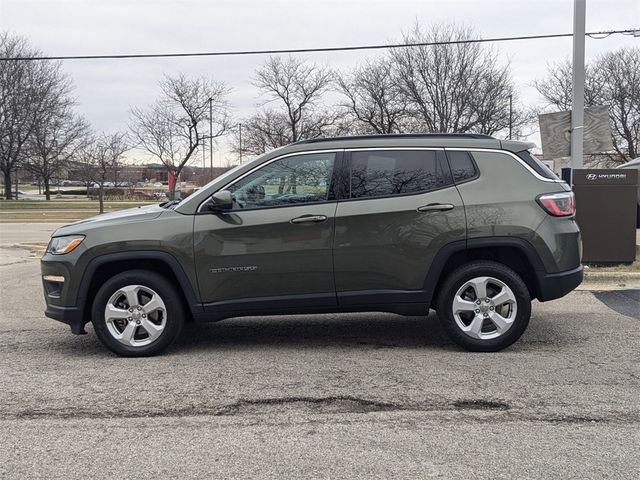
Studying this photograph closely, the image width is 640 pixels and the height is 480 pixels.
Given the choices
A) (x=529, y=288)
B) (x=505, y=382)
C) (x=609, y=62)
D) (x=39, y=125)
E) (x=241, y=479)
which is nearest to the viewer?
(x=241, y=479)

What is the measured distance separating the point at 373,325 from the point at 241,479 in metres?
3.37

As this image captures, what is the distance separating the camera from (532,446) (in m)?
3.38

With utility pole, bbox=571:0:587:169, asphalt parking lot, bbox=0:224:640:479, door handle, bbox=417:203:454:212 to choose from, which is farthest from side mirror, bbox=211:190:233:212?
utility pole, bbox=571:0:587:169

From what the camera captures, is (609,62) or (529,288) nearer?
(529,288)

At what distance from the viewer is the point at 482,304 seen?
200 inches

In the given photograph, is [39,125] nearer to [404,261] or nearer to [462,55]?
[462,55]

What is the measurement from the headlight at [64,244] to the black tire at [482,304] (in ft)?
10.5

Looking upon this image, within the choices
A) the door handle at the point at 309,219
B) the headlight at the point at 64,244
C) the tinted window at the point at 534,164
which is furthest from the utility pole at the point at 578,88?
the headlight at the point at 64,244

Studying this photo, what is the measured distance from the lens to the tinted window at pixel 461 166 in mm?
5188

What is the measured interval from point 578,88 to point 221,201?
23.1 ft

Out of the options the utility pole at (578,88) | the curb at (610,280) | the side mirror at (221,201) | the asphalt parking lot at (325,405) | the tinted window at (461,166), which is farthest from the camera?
the utility pole at (578,88)

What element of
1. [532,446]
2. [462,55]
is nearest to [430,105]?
[462,55]

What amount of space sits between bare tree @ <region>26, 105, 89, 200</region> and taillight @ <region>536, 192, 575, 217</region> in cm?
4635

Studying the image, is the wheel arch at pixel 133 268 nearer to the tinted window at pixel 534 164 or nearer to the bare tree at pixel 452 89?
the tinted window at pixel 534 164
